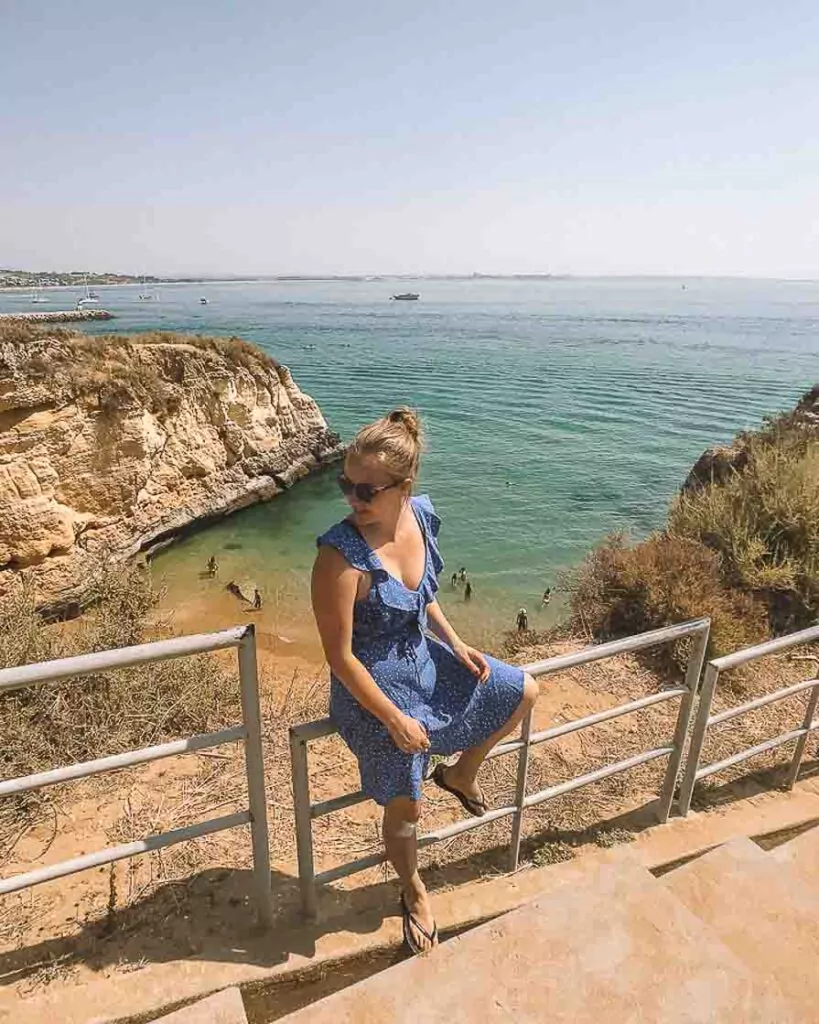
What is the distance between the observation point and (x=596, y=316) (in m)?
86.8

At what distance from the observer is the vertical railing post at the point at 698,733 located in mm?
3084

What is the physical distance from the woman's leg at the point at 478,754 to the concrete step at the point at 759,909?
0.88 m

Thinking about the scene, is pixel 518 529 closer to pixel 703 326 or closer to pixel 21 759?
pixel 21 759

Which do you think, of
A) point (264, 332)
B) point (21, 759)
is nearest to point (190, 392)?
point (21, 759)

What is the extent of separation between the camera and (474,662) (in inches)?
A: 95.8

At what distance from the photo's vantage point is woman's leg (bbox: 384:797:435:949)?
2344 millimetres

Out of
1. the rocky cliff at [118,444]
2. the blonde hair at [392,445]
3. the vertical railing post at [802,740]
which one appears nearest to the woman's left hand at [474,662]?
the blonde hair at [392,445]

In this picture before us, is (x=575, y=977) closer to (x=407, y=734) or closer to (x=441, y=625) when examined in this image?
(x=407, y=734)

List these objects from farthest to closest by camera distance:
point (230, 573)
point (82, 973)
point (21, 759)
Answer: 1. point (230, 573)
2. point (21, 759)
3. point (82, 973)

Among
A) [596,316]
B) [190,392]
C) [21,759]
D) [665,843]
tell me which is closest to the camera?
[665,843]

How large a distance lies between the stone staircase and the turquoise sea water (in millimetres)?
8332

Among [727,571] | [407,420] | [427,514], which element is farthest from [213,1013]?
[727,571]

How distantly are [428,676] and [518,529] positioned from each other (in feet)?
43.3

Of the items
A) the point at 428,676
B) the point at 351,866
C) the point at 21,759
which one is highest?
the point at 428,676
